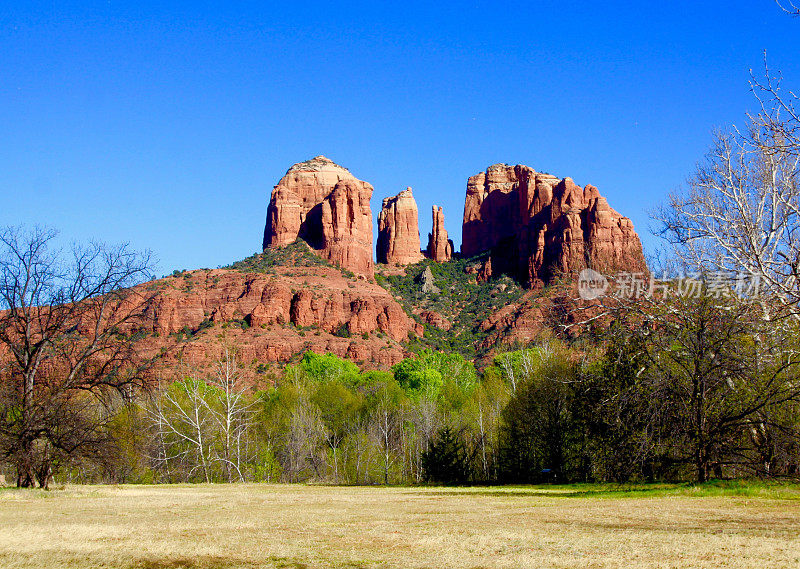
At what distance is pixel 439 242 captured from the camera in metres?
161

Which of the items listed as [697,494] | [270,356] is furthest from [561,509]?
[270,356]

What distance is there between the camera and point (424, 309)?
5285 inches

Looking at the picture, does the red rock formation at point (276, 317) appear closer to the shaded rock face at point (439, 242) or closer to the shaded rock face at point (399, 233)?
the shaded rock face at point (399, 233)

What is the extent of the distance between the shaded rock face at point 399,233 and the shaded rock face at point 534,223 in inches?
541

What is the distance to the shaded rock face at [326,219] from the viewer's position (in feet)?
437

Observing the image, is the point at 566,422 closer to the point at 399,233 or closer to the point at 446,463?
the point at 446,463

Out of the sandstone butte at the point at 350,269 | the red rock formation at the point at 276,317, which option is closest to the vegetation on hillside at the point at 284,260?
the sandstone butte at the point at 350,269

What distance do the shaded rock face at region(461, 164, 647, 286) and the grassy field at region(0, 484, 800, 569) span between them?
8696cm

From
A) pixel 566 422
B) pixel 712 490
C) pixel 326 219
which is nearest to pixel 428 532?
pixel 712 490

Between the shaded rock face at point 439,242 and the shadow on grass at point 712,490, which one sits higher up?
the shaded rock face at point 439,242

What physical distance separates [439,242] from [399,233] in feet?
33.5

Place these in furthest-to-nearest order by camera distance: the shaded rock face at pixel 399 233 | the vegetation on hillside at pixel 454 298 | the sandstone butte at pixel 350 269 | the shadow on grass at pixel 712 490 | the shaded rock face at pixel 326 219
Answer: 1. the shaded rock face at pixel 399 233
2. the shaded rock face at pixel 326 219
3. the vegetation on hillside at pixel 454 298
4. the sandstone butte at pixel 350 269
5. the shadow on grass at pixel 712 490

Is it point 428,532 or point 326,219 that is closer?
point 428,532

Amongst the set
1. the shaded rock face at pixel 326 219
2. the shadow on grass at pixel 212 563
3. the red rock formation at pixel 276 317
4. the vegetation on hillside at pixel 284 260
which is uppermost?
the shaded rock face at pixel 326 219
